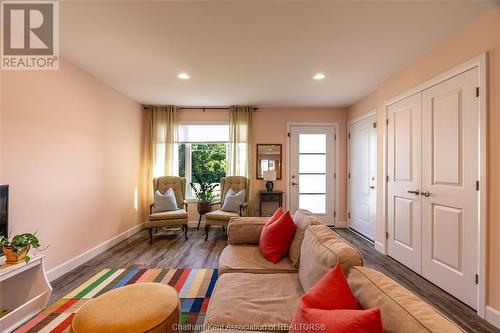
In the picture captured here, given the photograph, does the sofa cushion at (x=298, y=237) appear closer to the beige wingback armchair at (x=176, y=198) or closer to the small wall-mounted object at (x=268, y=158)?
the beige wingback armchair at (x=176, y=198)

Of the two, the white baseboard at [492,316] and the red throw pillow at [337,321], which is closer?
the red throw pillow at [337,321]

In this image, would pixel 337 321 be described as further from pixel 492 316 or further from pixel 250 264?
pixel 492 316

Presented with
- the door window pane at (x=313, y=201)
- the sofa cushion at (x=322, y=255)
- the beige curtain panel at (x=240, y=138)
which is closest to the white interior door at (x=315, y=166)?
the door window pane at (x=313, y=201)

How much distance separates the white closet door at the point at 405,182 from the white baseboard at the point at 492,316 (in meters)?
0.76

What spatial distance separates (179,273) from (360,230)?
3264mm

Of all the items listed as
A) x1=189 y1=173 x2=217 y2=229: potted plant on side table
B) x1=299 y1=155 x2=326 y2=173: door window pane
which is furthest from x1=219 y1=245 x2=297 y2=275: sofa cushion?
x1=299 y1=155 x2=326 y2=173: door window pane

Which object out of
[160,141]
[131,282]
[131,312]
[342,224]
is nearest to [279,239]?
[131,312]

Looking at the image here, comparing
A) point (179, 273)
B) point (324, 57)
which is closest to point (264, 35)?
point (324, 57)

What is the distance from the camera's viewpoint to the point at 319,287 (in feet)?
3.26

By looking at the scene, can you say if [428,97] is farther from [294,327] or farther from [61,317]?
[61,317]

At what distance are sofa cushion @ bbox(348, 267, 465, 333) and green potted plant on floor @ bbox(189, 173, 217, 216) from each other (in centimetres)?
344

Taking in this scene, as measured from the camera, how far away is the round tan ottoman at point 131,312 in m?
1.21

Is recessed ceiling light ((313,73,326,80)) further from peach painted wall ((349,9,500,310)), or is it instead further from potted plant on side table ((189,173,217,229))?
potted plant on side table ((189,173,217,229))

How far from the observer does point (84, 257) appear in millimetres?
2979
